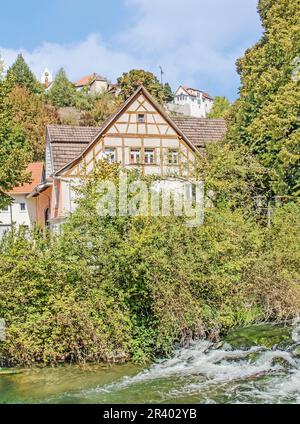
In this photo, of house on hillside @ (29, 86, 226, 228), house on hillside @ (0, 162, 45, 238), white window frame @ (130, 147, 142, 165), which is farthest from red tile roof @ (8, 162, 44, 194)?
white window frame @ (130, 147, 142, 165)

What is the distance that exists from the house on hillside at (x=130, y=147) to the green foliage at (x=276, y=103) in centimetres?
460

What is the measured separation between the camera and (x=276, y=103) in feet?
75.6

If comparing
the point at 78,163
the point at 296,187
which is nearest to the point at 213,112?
the point at 78,163

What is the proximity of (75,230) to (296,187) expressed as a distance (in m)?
11.3

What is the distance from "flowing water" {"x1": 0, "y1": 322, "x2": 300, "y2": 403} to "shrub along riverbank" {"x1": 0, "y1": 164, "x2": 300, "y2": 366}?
1.75 feet

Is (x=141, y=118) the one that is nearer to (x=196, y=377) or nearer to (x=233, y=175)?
(x=233, y=175)

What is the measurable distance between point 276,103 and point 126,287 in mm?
11772

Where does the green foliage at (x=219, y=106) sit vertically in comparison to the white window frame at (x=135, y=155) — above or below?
above

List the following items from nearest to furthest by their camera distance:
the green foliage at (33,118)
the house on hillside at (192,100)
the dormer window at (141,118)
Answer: the dormer window at (141,118)
the green foliage at (33,118)
the house on hillside at (192,100)

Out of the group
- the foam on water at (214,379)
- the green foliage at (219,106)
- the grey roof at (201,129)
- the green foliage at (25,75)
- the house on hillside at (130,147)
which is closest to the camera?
the foam on water at (214,379)

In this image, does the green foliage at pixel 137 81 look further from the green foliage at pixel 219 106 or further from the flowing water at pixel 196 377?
the flowing water at pixel 196 377

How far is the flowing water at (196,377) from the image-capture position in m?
10.9

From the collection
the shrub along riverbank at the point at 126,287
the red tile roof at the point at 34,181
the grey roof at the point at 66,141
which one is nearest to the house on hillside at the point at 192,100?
the red tile roof at the point at 34,181
